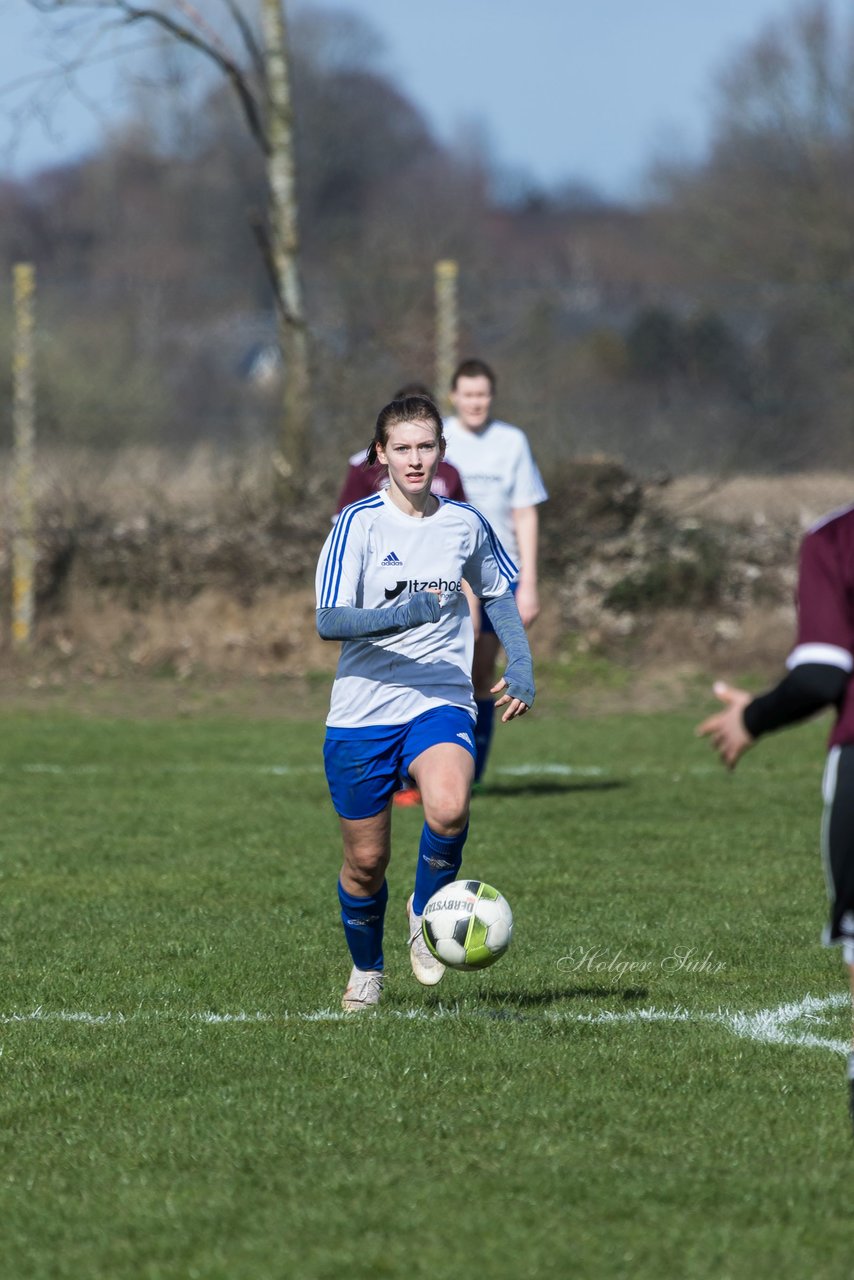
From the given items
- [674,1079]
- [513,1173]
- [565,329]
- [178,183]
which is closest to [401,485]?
[674,1079]

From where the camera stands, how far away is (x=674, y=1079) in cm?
452

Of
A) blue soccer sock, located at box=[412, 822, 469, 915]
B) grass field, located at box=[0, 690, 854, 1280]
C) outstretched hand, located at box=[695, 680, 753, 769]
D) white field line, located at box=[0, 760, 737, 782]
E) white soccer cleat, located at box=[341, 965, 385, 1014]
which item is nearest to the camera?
grass field, located at box=[0, 690, 854, 1280]

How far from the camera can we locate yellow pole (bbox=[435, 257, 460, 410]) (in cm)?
1508

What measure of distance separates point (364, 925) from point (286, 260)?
11417mm

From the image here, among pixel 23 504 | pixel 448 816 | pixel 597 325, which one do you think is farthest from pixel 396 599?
pixel 597 325

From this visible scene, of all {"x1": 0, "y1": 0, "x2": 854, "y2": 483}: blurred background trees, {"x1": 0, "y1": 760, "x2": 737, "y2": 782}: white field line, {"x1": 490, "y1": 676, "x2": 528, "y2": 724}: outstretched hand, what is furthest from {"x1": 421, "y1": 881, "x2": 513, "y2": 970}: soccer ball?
{"x1": 0, "y1": 0, "x2": 854, "y2": 483}: blurred background trees

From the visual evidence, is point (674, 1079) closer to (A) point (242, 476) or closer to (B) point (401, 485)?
(B) point (401, 485)

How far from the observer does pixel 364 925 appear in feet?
17.7

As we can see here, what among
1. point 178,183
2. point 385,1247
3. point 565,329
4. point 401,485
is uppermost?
point 178,183

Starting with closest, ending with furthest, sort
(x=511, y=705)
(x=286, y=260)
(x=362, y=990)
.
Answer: (x=511, y=705)
(x=362, y=990)
(x=286, y=260)

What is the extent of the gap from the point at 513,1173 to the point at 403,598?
1.97 metres

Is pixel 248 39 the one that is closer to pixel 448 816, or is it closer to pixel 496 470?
pixel 496 470

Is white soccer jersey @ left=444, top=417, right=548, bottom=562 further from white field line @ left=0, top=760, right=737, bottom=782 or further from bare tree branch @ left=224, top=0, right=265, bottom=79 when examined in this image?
bare tree branch @ left=224, top=0, right=265, bottom=79

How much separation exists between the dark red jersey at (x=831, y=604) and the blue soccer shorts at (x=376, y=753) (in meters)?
1.74
